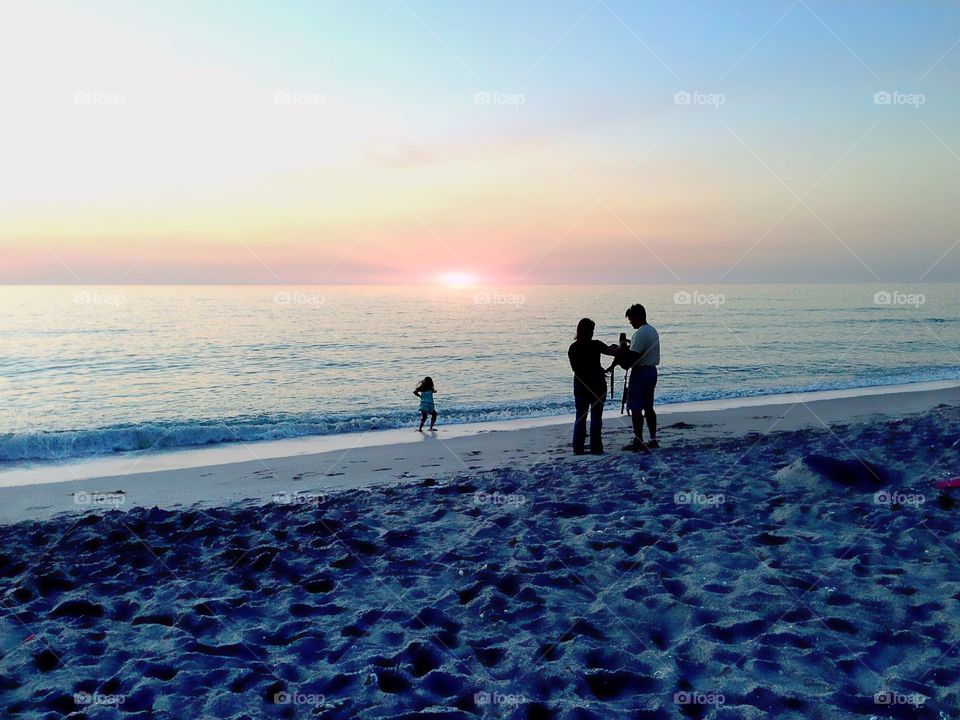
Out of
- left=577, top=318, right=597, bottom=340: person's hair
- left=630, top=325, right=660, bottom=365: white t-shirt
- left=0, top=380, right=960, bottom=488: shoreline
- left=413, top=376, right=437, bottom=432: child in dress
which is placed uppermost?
left=577, top=318, right=597, bottom=340: person's hair

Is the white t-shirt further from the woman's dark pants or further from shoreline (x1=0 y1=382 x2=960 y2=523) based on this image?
shoreline (x1=0 y1=382 x2=960 y2=523)

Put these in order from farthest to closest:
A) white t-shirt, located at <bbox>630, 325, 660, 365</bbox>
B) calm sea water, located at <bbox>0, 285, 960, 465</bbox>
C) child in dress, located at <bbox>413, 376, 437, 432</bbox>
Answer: calm sea water, located at <bbox>0, 285, 960, 465</bbox> → child in dress, located at <bbox>413, 376, 437, 432</bbox> → white t-shirt, located at <bbox>630, 325, 660, 365</bbox>

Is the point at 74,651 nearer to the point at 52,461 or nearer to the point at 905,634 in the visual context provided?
the point at 905,634

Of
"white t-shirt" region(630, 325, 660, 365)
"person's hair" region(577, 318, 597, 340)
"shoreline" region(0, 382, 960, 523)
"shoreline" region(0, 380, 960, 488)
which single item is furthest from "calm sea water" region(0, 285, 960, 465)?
"white t-shirt" region(630, 325, 660, 365)

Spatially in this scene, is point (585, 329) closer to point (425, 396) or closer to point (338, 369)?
point (425, 396)

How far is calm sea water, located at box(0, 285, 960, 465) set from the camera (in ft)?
60.4

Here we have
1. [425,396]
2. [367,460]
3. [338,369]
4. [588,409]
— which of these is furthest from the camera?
[338,369]

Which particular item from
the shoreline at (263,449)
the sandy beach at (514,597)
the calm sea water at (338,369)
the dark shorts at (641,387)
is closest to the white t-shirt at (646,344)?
the dark shorts at (641,387)

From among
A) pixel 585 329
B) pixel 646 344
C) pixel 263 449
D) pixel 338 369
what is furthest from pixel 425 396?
pixel 338 369

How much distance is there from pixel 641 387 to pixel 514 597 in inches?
260

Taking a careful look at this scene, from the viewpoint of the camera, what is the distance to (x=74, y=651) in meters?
4.64

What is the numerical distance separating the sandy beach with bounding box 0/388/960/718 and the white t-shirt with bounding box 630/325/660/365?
200cm

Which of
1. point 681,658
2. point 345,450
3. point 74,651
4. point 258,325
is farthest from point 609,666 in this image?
point 258,325

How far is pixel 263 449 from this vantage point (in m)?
15.2
